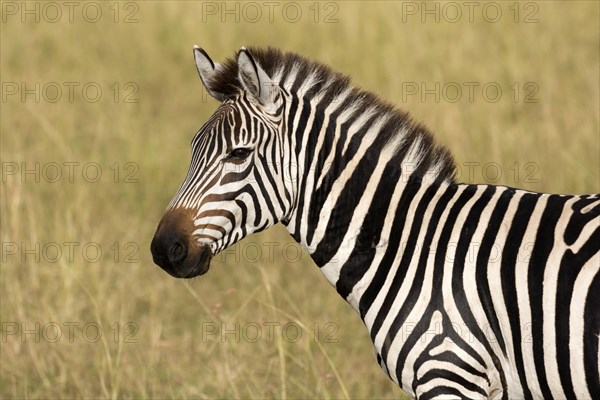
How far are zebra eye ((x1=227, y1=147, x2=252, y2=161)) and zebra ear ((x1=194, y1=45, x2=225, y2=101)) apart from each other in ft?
1.33

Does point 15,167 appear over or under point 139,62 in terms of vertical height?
under

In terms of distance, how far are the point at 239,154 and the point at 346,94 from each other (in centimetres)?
61

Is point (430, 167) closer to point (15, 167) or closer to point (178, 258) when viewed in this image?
point (178, 258)

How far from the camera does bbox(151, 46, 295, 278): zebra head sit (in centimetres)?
450

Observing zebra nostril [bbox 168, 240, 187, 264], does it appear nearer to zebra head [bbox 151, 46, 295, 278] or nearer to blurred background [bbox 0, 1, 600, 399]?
zebra head [bbox 151, 46, 295, 278]

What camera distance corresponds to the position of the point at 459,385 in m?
4.29

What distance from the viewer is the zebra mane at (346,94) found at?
4.73 m

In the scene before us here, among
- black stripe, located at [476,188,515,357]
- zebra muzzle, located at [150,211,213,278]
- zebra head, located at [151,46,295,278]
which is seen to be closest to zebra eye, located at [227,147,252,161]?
zebra head, located at [151,46,295,278]

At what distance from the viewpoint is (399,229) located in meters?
4.67

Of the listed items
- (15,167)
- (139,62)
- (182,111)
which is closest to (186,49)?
(139,62)

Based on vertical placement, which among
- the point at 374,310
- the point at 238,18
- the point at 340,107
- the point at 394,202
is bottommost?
the point at 374,310

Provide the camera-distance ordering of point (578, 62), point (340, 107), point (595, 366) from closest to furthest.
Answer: point (595, 366) < point (340, 107) < point (578, 62)

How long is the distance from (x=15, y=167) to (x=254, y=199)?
6.05 metres

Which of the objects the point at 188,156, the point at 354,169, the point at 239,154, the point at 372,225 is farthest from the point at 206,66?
the point at 188,156
